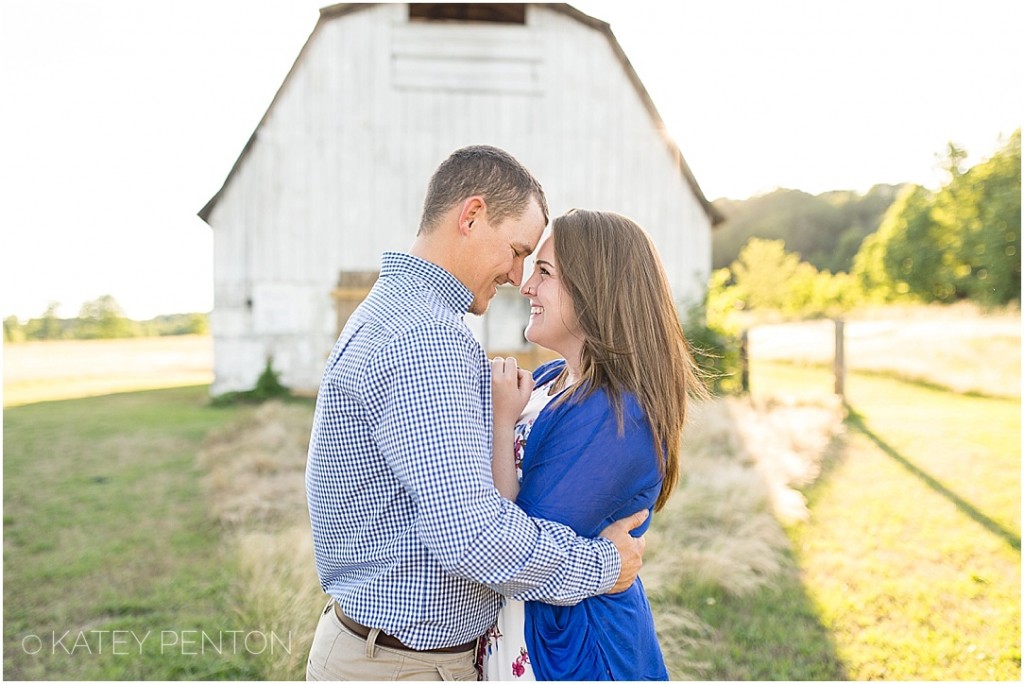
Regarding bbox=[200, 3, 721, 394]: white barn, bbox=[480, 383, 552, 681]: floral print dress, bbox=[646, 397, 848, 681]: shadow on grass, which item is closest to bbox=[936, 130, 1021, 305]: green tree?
bbox=[200, 3, 721, 394]: white barn

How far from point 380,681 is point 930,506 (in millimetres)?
6481

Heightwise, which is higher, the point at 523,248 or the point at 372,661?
the point at 523,248

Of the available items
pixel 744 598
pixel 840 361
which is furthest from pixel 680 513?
pixel 840 361

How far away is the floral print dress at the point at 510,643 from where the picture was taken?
205 cm

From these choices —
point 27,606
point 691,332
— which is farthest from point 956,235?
point 27,606

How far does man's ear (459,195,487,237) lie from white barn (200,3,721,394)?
10279 millimetres

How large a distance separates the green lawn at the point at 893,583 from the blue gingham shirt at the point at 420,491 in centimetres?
279

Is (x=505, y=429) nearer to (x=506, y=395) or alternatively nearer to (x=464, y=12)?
(x=506, y=395)

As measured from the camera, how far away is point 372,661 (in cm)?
192

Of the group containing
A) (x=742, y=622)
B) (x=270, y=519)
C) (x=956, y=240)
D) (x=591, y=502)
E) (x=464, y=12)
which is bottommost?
(x=270, y=519)

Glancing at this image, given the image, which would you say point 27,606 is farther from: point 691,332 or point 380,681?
point 691,332

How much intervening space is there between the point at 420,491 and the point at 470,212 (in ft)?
2.61

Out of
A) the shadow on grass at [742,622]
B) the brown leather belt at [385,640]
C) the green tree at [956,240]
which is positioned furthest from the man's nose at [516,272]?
the green tree at [956,240]

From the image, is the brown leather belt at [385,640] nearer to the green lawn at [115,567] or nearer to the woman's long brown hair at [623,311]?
the woman's long brown hair at [623,311]
